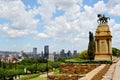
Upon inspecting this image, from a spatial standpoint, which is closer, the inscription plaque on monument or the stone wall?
the stone wall

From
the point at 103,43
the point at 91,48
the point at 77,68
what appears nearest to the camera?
the point at 77,68

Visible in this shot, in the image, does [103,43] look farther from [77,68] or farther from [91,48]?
[77,68]

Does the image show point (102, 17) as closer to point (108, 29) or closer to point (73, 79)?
point (108, 29)

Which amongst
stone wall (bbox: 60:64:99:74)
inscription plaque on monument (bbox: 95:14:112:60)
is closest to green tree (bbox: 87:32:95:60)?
inscription plaque on monument (bbox: 95:14:112:60)

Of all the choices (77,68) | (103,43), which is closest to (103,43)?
(103,43)

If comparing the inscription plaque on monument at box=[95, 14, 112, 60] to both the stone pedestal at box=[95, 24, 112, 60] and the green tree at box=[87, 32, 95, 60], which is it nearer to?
the stone pedestal at box=[95, 24, 112, 60]

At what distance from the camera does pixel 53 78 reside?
2956 cm

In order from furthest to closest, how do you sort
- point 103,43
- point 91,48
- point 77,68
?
point 91,48, point 103,43, point 77,68

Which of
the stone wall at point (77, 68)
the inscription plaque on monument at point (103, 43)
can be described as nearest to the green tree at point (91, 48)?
the inscription plaque on monument at point (103, 43)

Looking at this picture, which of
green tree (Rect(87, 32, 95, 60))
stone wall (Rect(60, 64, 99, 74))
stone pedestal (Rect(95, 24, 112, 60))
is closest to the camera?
stone wall (Rect(60, 64, 99, 74))

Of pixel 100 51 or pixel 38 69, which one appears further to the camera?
pixel 38 69

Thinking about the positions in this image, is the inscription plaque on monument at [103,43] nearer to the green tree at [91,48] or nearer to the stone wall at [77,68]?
the green tree at [91,48]

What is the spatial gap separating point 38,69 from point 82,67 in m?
32.2

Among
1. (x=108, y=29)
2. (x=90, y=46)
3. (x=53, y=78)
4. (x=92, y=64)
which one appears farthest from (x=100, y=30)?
(x=53, y=78)
